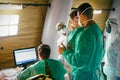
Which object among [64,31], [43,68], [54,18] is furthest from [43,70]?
[54,18]

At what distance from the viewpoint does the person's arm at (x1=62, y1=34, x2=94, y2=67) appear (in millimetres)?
2311

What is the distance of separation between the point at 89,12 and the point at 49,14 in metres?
1.34

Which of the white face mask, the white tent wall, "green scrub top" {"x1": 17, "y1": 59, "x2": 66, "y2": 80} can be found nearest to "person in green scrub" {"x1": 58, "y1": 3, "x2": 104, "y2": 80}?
"green scrub top" {"x1": 17, "y1": 59, "x2": 66, "y2": 80}

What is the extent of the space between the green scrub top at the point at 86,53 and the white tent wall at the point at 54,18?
3.24 feet

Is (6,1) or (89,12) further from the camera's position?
(6,1)

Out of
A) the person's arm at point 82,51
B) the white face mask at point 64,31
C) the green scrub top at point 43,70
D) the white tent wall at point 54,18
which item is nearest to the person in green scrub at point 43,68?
the green scrub top at point 43,70

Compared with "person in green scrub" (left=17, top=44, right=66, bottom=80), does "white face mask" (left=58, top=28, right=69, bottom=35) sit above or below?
above

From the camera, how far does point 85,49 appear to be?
2318mm

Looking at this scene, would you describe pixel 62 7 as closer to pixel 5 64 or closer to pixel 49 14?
pixel 49 14

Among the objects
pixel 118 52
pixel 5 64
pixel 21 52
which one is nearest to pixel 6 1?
pixel 21 52

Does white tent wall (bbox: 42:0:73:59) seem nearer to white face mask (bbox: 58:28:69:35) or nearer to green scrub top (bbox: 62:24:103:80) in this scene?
white face mask (bbox: 58:28:69:35)

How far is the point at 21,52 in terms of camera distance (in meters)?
3.30

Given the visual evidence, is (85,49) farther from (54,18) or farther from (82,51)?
(54,18)

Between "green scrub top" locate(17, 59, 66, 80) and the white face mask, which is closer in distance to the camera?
"green scrub top" locate(17, 59, 66, 80)
